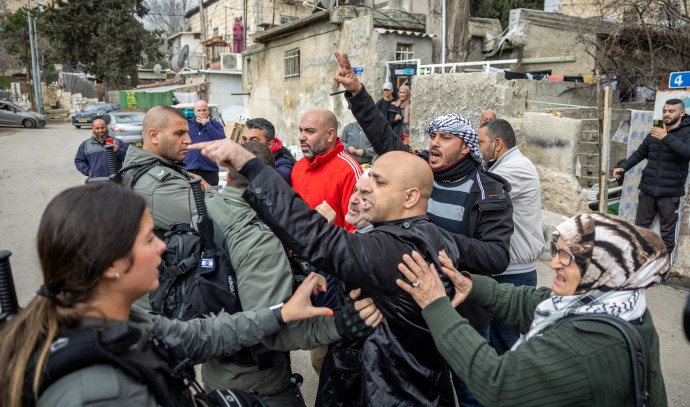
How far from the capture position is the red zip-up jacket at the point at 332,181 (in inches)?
135

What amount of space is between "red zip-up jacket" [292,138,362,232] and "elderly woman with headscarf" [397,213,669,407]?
1692 millimetres

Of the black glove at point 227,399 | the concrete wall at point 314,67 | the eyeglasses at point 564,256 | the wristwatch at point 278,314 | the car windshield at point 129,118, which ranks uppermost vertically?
the concrete wall at point 314,67

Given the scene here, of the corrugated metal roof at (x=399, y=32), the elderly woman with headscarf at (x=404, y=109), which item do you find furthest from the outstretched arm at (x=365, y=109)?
the corrugated metal roof at (x=399, y=32)

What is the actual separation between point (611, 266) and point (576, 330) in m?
0.28

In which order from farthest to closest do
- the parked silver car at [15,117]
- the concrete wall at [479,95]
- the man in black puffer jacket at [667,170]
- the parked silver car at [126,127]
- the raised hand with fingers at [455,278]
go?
1. the parked silver car at [15,117]
2. the parked silver car at [126,127]
3. the concrete wall at [479,95]
4. the man in black puffer jacket at [667,170]
5. the raised hand with fingers at [455,278]

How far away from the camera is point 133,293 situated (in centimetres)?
130

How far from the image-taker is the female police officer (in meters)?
1.06

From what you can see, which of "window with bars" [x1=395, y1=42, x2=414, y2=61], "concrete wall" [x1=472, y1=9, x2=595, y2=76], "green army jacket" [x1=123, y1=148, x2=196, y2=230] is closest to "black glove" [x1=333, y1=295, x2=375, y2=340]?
"green army jacket" [x1=123, y1=148, x2=196, y2=230]

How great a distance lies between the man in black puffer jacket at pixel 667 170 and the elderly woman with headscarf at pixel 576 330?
4933mm

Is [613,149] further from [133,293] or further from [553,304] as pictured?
[133,293]

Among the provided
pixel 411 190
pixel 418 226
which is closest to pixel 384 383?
pixel 418 226

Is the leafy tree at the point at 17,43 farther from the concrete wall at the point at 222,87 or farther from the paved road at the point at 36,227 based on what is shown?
the paved road at the point at 36,227

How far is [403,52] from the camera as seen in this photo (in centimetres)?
1120

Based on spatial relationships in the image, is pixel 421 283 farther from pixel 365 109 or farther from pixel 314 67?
pixel 314 67
